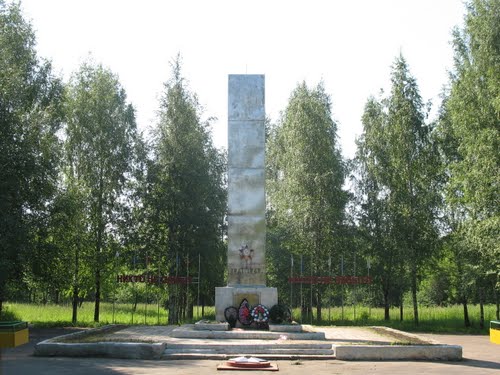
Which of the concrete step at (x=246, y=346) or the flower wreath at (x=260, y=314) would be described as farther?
the flower wreath at (x=260, y=314)

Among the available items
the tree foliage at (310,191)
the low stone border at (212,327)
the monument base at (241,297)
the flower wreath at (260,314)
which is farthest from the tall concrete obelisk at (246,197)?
the tree foliage at (310,191)

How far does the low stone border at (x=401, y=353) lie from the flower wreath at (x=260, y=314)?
13.9 ft

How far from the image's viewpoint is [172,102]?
982 inches

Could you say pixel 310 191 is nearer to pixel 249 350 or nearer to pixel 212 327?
pixel 212 327

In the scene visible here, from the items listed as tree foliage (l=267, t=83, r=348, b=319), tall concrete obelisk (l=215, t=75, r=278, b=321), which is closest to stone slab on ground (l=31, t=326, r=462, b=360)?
tall concrete obelisk (l=215, t=75, r=278, b=321)

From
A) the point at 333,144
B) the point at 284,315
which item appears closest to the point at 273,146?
the point at 333,144

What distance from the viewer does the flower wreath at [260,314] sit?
16.1m

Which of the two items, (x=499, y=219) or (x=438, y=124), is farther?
(x=438, y=124)

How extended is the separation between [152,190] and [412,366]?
1579 cm

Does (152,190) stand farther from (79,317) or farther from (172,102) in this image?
(79,317)

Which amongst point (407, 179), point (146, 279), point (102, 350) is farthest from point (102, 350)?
point (407, 179)

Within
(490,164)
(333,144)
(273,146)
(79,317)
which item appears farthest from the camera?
(273,146)

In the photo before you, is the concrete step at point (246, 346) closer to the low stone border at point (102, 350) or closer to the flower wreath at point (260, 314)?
the low stone border at point (102, 350)

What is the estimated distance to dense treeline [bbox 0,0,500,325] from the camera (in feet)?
67.3
